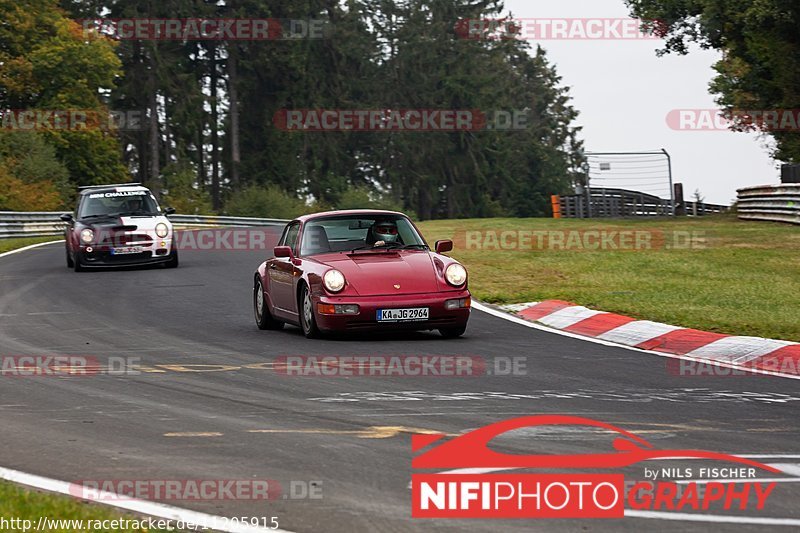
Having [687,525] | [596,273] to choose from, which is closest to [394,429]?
[687,525]

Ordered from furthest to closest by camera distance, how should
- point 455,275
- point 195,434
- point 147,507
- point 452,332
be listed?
1. point 452,332
2. point 455,275
3. point 195,434
4. point 147,507

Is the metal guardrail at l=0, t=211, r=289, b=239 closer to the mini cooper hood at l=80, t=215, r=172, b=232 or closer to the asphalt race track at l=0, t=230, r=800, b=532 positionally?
the mini cooper hood at l=80, t=215, r=172, b=232

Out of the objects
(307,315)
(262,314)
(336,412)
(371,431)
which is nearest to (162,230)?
(262,314)

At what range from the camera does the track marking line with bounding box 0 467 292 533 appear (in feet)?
17.7

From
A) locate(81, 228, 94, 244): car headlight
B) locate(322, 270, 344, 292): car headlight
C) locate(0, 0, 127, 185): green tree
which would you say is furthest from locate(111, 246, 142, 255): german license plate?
locate(0, 0, 127, 185): green tree

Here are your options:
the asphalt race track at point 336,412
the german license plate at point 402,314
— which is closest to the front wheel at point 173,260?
the asphalt race track at point 336,412

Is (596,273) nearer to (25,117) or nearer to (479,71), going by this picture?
(25,117)

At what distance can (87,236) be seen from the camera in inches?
934

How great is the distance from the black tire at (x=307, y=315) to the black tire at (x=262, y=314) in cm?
96

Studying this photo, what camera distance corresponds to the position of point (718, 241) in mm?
26328

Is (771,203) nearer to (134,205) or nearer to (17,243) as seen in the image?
(134,205)

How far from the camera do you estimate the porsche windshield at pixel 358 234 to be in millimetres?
13867

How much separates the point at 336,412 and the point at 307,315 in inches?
196

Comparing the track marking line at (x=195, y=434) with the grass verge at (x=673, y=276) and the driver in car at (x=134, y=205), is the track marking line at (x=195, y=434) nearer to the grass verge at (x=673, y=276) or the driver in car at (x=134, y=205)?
the grass verge at (x=673, y=276)
